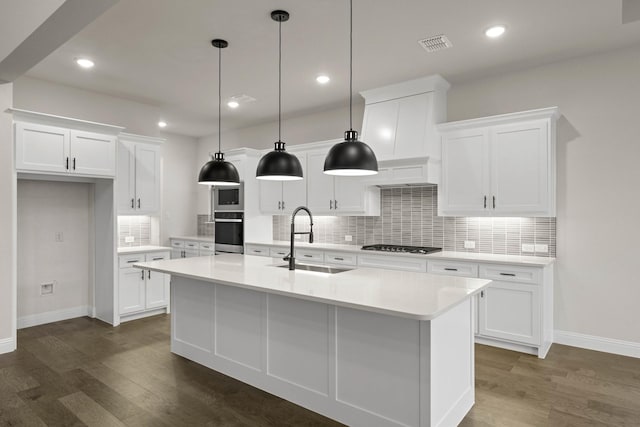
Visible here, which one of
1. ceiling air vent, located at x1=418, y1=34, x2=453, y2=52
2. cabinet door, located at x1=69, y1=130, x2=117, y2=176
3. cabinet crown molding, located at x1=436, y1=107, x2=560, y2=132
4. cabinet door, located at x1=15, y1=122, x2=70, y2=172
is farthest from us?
cabinet door, located at x1=69, y1=130, x2=117, y2=176

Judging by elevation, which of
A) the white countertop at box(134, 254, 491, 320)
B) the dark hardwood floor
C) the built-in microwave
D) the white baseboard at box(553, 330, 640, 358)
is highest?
the built-in microwave

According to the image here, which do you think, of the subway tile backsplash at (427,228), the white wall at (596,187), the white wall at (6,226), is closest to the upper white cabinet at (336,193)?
the subway tile backsplash at (427,228)

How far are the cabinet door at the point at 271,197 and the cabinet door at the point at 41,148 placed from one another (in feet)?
8.94

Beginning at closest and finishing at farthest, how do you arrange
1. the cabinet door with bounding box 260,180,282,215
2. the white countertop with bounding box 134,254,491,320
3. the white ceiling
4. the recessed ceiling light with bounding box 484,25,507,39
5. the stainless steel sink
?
the white countertop with bounding box 134,254,491,320 < the white ceiling < the stainless steel sink < the recessed ceiling light with bounding box 484,25,507,39 < the cabinet door with bounding box 260,180,282,215

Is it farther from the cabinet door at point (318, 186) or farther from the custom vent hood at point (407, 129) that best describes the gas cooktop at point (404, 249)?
the cabinet door at point (318, 186)

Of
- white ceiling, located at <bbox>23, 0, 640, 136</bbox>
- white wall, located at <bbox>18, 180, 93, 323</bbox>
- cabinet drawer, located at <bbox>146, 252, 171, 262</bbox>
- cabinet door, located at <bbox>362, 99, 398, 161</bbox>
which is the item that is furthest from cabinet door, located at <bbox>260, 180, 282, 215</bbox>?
white wall, located at <bbox>18, 180, 93, 323</bbox>

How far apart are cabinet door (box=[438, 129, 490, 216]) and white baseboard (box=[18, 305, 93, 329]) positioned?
476 cm

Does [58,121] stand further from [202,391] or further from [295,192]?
[202,391]

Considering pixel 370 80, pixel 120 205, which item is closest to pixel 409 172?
pixel 370 80

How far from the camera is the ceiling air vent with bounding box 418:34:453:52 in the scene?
138 inches

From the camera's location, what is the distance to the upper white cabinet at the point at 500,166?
3887 millimetres

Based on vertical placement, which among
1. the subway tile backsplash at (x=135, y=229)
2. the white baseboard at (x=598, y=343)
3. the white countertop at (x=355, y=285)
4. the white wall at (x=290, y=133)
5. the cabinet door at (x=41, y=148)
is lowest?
the white baseboard at (x=598, y=343)

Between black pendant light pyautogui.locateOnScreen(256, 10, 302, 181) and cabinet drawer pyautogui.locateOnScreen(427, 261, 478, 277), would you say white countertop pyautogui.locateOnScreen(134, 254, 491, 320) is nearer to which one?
black pendant light pyautogui.locateOnScreen(256, 10, 302, 181)

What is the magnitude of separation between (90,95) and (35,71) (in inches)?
29.6
